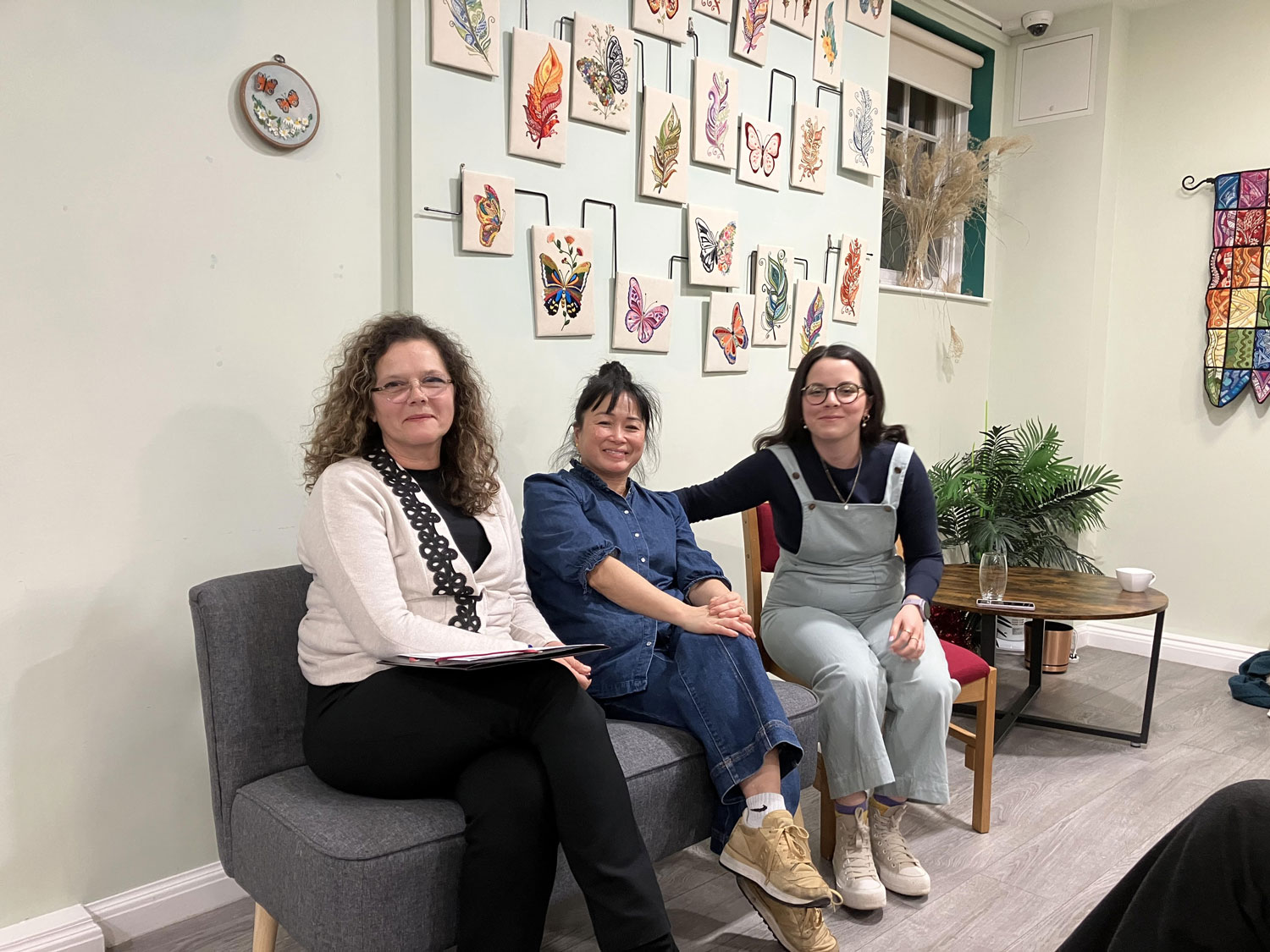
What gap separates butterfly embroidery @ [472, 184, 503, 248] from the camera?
2307 millimetres

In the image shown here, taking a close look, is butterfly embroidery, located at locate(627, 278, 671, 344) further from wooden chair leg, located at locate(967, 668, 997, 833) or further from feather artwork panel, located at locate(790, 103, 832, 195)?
wooden chair leg, located at locate(967, 668, 997, 833)

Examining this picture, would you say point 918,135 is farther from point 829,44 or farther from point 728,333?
point 728,333

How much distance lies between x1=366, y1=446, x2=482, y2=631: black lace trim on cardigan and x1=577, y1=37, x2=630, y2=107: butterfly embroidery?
124cm

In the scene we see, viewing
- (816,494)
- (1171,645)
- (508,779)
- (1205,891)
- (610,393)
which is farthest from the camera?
(1171,645)

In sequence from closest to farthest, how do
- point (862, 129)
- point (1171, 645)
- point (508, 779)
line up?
point (508, 779) → point (862, 129) → point (1171, 645)

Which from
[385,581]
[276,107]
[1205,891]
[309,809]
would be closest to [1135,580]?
[1205,891]

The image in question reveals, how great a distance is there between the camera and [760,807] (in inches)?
73.7

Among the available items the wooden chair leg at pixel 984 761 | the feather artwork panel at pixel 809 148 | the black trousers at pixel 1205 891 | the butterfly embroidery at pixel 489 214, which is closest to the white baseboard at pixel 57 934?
the butterfly embroidery at pixel 489 214

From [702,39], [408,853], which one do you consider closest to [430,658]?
[408,853]

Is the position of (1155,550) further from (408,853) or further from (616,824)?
(408,853)

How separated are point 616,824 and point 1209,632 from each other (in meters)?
3.70

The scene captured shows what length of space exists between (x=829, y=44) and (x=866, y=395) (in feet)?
4.84

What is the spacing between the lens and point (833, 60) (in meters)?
3.29

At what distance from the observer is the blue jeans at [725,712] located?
1872 mm
